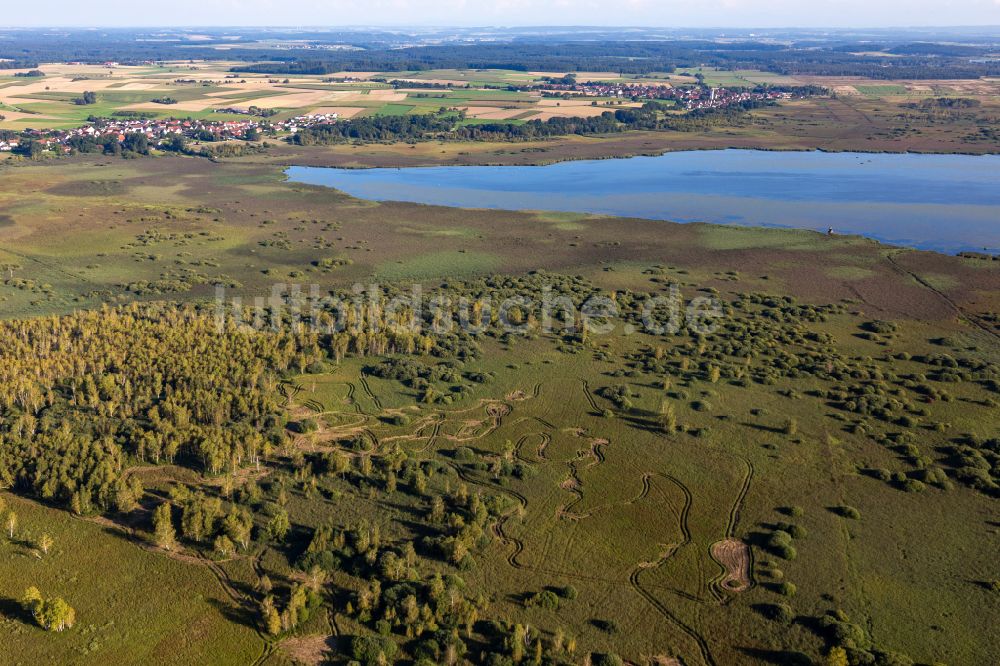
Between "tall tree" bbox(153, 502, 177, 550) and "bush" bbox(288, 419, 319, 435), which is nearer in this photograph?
"tall tree" bbox(153, 502, 177, 550)

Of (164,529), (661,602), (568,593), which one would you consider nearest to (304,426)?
(164,529)

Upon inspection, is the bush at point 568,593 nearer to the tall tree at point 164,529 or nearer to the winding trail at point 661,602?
the winding trail at point 661,602

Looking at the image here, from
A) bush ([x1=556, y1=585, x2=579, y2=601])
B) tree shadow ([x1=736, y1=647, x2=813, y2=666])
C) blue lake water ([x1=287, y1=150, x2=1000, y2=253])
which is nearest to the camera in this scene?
tree shadow ([x1=736, y1=647, x2=813, y2=666])

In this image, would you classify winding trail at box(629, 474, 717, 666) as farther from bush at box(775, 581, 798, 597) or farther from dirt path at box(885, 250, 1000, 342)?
dirt path at box(885, 250, 1000, 342)

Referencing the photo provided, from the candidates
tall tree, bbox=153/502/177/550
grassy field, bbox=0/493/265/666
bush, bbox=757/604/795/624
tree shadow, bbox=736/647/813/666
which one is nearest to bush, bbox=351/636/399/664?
grassy field, bbox=0/493/265/666

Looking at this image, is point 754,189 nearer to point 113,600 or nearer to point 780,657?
point 780,657

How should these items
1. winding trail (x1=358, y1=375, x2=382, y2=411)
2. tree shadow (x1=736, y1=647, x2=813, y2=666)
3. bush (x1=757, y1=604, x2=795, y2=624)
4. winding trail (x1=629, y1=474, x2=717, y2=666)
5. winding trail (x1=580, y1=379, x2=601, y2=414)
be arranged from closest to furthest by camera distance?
tree shadow (x1=736, y1=647, x2=813, y2=666)
winding trail (x1=629, y1=474, x2=717, y2=666)
bush (x1=757, y1=604, x2=795, y2=624)
winding trail (x1=580, y1=379, x2=601, y2=414)
winding trail (x1=358, y1=375, x2=382, y2=411)

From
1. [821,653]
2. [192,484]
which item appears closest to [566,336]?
[192,484]
